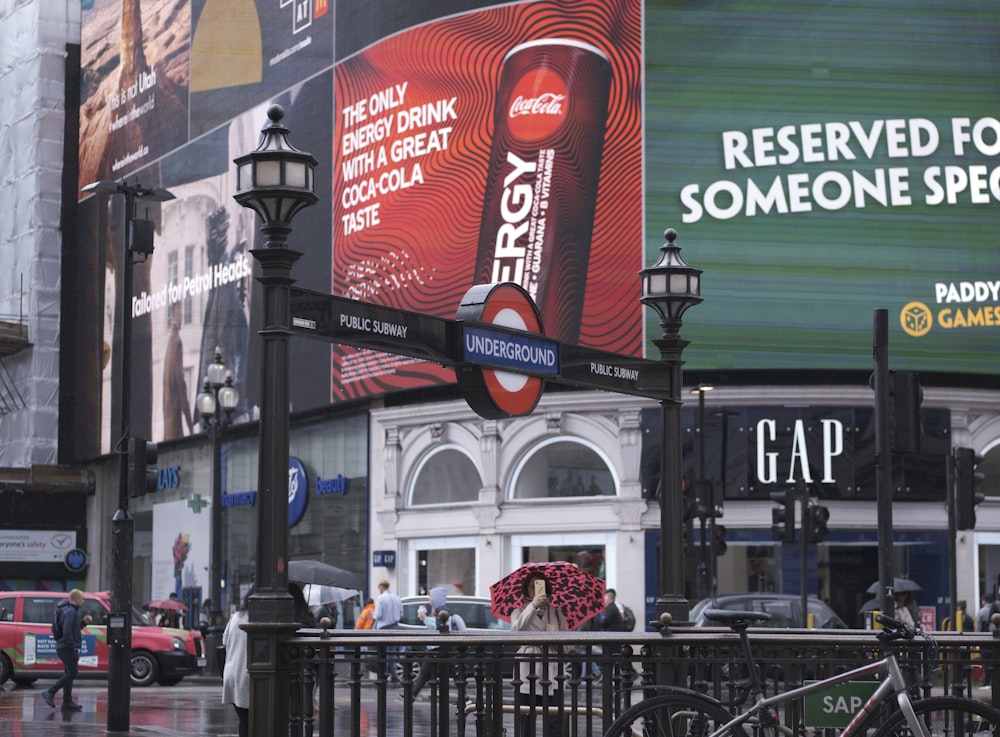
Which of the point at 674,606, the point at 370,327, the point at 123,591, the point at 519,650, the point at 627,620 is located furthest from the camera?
the point at 627,620

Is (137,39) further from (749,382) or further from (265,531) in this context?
(265,531)

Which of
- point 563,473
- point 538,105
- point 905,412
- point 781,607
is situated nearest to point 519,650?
point 905,412

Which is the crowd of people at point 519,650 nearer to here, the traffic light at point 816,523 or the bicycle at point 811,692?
the bicycle at point 811,692

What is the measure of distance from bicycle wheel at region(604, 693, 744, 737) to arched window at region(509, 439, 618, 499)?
107 ft

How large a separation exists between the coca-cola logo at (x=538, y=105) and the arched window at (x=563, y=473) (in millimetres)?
8094

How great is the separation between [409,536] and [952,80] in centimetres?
1869

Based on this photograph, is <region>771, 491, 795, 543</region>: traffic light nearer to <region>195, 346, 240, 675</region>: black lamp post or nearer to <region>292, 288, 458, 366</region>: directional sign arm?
<region>195, 346, 240, 675</region>: black lamp post

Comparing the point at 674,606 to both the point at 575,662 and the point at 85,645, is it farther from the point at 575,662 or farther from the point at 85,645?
the point at 85,645

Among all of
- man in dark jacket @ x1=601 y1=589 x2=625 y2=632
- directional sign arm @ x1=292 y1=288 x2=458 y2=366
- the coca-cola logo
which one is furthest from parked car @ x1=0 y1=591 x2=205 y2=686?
directional sign arm @ x1=292 y1=288 x2=458 y2=366

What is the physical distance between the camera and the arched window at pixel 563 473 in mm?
42438

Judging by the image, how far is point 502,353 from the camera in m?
11.7

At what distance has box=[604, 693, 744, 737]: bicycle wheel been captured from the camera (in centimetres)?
925

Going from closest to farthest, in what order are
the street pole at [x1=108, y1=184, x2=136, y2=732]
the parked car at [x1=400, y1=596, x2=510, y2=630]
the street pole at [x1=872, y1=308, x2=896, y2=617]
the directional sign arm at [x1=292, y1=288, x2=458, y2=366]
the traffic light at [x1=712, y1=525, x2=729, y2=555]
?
the directional sign arm at [x1=292, y1=288, x2=458, y2=366] < the street pole at [x1=872, y1=308, x2=896, y2=617] < the street pole at [x1=108, y1=184, x2=136, y2=732] < the parked car at [x1=400, y1=596, x2=510, y2=630] < the traffic light at [x1=712, y1=525, x2=729, y2=555]

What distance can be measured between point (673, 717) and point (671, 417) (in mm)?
4879
